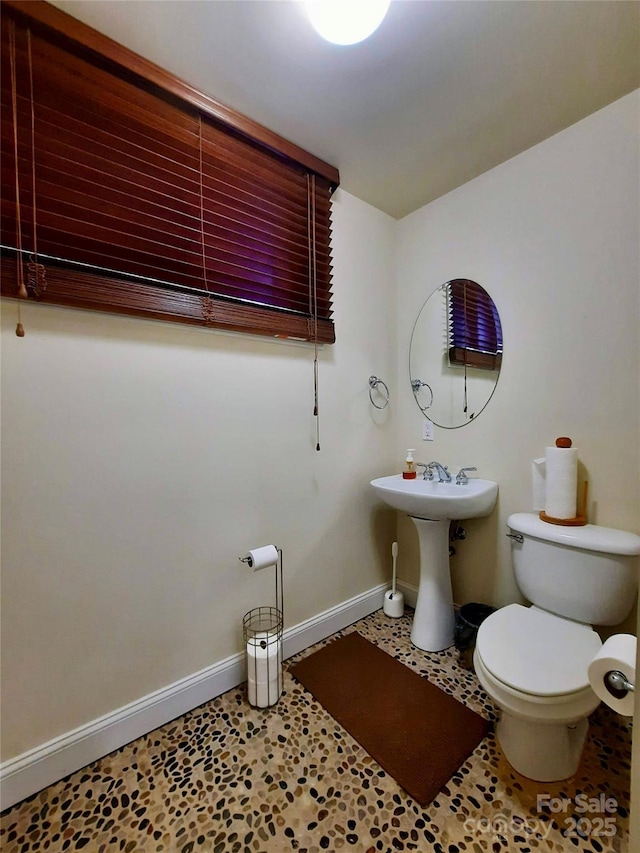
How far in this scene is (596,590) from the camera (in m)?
1.30

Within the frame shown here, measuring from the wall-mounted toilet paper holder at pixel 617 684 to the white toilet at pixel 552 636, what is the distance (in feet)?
1.16

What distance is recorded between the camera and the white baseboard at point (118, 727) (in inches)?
43.0

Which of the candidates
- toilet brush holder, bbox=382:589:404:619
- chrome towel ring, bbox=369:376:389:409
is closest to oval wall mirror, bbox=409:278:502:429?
chrome towel ring, bbox=369:376:389:409

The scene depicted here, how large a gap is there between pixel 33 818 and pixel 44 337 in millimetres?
1484

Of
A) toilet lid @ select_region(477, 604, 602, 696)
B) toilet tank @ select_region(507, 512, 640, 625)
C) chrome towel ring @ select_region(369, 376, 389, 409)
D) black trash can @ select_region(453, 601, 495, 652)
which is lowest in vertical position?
black trash can @ select_region(453, 601, 495, 652)

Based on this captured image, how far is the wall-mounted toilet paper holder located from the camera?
699mm

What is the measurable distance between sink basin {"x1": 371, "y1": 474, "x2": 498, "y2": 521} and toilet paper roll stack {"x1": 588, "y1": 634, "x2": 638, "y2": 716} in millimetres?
764

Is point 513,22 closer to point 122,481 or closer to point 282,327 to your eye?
point 282,327

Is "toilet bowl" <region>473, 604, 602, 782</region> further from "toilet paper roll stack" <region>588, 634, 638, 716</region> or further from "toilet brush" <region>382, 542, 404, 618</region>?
"toilet brush" <region>382, 542, 404, 618</region>

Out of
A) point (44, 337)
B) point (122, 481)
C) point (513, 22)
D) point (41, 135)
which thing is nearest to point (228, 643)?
point (122, 481)

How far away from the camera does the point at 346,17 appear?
1024 mm

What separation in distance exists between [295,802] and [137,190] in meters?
2.15

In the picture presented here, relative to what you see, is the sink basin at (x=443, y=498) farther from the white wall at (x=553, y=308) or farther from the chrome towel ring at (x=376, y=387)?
the chrome towel ring at (x=376, y=387)

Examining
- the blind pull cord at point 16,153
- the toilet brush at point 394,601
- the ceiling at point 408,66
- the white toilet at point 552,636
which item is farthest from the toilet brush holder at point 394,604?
the ceiling at point 408,66
